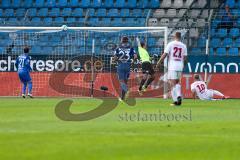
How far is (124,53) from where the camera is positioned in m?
24.7

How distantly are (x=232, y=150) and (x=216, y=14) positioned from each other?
25232 millimetres

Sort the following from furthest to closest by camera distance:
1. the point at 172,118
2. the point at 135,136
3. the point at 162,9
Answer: the point at 162,9, the point at 172,118, the point at 135,136

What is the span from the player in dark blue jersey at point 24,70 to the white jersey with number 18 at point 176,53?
8.86 meters

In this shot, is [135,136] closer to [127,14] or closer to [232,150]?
[232,150]

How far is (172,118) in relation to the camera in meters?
15.0

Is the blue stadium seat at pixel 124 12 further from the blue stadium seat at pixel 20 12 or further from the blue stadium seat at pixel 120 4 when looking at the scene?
the blue stadium seat at pixel 20 12

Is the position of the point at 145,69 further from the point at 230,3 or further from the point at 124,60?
the point at 230,3

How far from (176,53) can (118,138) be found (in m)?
10.6

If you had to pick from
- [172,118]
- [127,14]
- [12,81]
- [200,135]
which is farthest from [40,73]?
[200,135]

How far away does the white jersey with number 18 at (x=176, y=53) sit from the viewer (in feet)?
68.6

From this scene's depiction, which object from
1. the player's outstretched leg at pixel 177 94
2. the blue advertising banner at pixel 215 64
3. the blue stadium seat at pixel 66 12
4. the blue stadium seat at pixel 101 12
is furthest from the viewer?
the blue stadium seat at pixel 66 12

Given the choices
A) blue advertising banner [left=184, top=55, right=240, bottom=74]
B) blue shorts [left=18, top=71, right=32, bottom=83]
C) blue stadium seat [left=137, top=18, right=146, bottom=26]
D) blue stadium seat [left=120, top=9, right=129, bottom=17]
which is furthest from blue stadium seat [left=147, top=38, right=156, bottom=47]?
blue shorts [left=18, top=71, right=32, bottom=83]

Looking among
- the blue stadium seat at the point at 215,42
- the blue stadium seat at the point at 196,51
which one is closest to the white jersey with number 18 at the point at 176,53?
the blue stadium seat at the point at 196,51

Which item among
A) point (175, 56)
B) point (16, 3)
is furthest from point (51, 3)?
point (175, 56)
